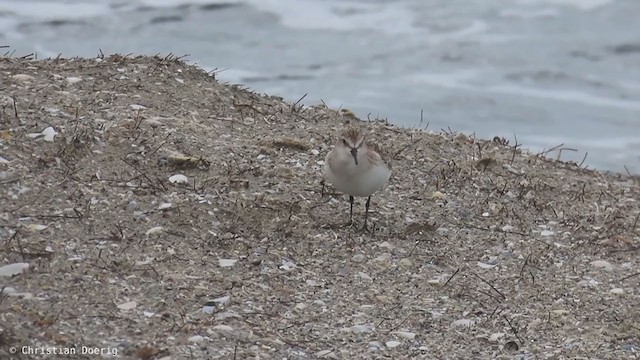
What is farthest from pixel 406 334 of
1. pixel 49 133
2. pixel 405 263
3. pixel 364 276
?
pixel 49 133

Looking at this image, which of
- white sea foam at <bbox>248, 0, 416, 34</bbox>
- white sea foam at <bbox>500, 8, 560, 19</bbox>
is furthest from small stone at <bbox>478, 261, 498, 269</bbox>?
white sea foam at <bbox>500, 8, 560, 19</bbox>

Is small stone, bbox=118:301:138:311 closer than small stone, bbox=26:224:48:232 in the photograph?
Yes

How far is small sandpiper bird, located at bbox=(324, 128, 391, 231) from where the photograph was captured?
6.70 m

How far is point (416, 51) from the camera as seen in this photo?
1809cm

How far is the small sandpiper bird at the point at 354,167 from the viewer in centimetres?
670

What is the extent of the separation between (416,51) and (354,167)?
11690 millimetres

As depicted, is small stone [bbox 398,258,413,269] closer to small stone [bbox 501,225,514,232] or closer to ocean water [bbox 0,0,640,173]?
small stone [bbox 501,225,514,232]

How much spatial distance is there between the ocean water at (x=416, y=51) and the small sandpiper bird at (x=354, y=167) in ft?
24.8

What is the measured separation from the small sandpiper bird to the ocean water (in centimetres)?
755

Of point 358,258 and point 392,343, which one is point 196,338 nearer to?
point 392,343

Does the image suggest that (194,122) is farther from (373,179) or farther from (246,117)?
(373,179)

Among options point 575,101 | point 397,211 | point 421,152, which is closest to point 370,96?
point 575,101

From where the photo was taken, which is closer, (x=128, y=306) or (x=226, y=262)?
(x=128, y=306)

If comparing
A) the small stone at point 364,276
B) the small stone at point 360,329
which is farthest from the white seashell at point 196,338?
the small stone at point 364,276
